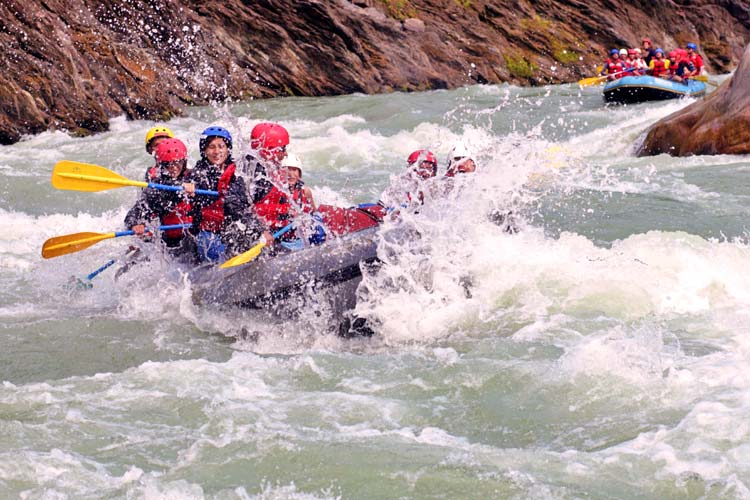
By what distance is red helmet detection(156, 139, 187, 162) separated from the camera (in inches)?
302

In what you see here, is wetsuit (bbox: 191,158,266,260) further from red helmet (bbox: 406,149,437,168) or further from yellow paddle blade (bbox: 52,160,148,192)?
red helmet (bbox: 406,149,437,168)

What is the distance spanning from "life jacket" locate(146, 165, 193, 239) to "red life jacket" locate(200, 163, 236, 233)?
0.19 m

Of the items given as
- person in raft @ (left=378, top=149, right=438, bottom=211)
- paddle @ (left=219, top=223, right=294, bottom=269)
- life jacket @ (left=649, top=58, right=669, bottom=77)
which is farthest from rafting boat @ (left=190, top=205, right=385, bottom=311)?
life jacket @ (left=649, top=58, right=669, bottom=77)

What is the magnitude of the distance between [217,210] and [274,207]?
1.68ft

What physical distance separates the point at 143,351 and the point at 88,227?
402 cm

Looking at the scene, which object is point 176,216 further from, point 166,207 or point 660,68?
point 660,68

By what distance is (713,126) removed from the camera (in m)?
12.4

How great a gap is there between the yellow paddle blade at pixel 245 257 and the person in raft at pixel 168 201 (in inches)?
34.9

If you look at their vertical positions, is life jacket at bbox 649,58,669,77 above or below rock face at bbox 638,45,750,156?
below

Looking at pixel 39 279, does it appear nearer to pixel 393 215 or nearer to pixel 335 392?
pixel 393 215

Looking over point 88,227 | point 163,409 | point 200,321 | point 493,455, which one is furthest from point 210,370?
point 88,227

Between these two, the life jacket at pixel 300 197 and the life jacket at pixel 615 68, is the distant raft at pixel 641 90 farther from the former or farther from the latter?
the life jacket at pixel 300 197

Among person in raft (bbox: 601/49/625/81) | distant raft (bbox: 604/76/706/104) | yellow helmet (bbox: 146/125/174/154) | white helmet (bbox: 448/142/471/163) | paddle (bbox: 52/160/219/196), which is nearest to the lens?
white helmet (bbox: 448/142/471/163)

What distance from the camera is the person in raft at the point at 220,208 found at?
7.20m
